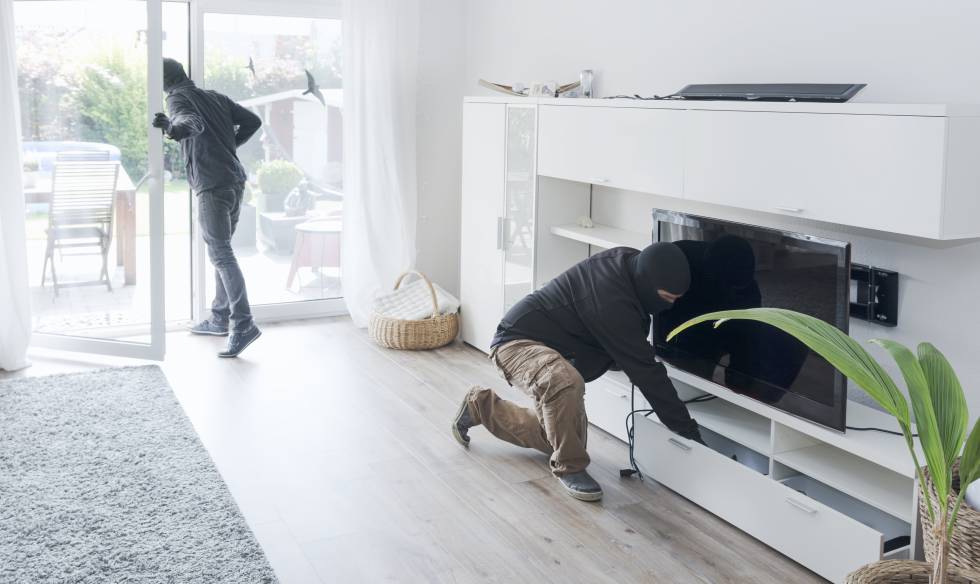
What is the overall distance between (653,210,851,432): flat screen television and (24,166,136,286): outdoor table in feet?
9.15

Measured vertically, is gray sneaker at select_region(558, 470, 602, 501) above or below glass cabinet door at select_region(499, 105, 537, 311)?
below

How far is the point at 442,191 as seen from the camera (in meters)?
6.23

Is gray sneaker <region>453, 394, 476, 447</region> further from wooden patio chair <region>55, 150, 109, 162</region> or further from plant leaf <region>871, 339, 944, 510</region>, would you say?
wooden patio chair <region>55, 150, 109, 162</region>

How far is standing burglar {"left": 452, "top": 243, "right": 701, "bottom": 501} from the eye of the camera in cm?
342

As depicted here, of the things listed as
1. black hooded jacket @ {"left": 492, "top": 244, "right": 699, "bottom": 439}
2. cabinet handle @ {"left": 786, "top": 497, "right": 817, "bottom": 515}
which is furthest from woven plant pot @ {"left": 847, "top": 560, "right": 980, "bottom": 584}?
black hooded jacket @ {"left": 492, "top": 244, "right": 699, "bottom": 439}

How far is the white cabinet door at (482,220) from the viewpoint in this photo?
16.6 feet

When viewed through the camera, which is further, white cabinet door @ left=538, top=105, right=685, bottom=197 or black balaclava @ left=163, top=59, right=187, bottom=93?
black balaclava @ left=163, top=59, right=187, bottom=93

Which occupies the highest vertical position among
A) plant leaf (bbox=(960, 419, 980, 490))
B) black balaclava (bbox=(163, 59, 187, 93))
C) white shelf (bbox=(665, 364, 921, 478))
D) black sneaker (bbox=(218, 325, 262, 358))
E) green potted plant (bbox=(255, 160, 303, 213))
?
black balaclava (bbox=(163, 59, 187, 93))

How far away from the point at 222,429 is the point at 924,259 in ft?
9.21

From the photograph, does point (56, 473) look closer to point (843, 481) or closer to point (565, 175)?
point (565, 175)

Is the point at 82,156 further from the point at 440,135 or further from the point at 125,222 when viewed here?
the point at 440,135

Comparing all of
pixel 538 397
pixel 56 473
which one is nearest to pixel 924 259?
pixel 538 397

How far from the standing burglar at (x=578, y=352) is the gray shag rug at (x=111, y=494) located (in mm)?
1122

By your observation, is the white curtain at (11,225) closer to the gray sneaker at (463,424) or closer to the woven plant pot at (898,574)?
the gray sneaker at (463,424)
